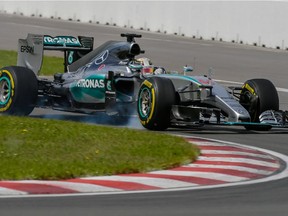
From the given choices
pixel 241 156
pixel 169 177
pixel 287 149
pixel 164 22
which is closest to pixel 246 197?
pixel 169 177

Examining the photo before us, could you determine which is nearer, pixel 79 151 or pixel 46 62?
pixel 79 151

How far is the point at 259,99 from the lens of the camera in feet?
53.2

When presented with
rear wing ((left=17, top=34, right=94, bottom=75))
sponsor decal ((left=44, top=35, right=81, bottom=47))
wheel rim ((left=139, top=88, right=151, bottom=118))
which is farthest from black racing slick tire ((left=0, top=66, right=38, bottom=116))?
wheel rim ((left=139, top=88, right=151, bottom=118))

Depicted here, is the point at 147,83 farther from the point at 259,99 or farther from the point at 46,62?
the point at 46,62

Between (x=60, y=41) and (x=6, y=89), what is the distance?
1.41m

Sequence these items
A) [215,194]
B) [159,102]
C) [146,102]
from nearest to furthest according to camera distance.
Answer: [215,194], [159,102], [146,102]

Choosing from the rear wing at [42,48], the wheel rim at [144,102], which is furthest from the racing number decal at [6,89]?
the wheel rim at [144,102]

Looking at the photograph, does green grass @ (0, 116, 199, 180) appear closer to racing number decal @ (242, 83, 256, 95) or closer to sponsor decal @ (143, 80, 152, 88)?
sponsor decal @ (143, 80, 152, 88)

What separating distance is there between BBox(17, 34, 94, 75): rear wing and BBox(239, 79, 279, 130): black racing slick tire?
336 centimetres

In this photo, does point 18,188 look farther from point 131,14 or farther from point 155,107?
point 131,14

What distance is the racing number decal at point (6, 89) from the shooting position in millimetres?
16672

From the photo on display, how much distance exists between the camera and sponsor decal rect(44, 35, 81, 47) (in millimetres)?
17625

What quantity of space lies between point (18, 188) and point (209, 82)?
6.46 meters

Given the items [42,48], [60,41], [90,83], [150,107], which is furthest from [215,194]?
[60,41]
